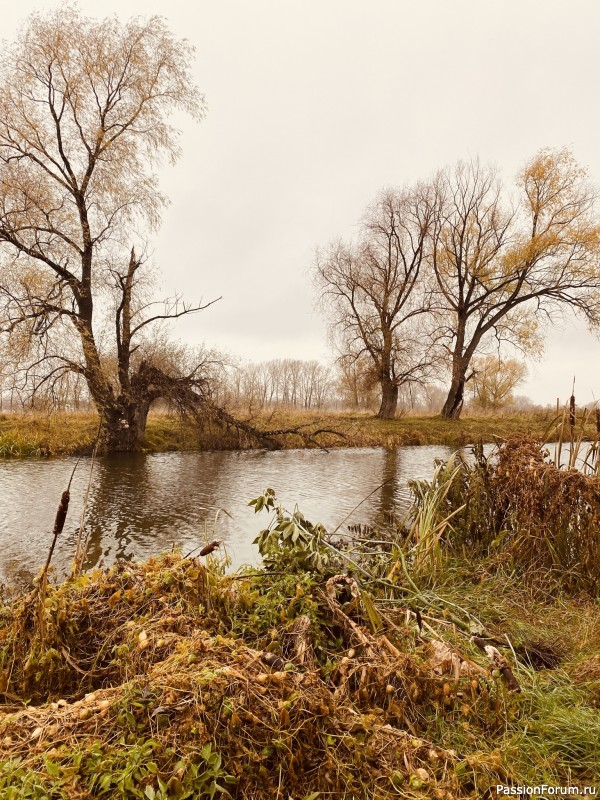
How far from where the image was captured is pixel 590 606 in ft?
13.8

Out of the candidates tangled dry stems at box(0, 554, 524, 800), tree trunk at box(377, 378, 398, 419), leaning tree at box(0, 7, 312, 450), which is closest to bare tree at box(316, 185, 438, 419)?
tree trunk at box(377, 378, 398, 419)

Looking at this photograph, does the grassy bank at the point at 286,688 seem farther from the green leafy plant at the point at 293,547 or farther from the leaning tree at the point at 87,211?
the leaning tree at the point at 87,211

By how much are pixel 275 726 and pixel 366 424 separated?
21.0 m

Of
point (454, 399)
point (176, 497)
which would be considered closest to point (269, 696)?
point (176, 497)

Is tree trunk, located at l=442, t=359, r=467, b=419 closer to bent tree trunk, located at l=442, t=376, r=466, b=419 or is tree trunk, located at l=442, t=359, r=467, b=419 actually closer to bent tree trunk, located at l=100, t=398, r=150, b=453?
bent tree trunk, located at l=442, t=376, r=466, b=419

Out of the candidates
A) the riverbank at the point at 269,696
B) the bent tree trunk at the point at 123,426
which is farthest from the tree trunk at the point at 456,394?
the riverbank at the point at 269,696

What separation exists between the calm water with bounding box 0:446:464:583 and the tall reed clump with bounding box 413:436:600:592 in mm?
2510

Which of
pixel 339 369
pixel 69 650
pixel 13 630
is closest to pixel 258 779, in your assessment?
pixel 69 650

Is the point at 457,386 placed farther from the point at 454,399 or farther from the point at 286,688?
the point at 286,688

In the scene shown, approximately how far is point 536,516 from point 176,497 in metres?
7.51

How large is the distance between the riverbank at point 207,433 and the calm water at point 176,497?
121 centimetres

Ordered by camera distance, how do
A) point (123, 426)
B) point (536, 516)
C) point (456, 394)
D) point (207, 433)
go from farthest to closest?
point (456, 394), point (207, 433), point (123, 426), point (536, 516)

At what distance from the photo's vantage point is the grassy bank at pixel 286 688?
1808 mm

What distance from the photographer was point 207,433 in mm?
17469
